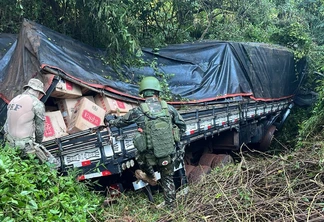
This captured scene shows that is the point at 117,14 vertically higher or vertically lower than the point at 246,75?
higher

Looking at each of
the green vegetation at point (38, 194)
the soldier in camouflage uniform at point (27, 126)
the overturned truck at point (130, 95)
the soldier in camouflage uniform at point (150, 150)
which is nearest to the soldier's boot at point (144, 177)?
the soldier in camouflage uniform at point (150, 150)

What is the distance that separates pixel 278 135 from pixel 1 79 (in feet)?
24.8

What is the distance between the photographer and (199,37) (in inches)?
457

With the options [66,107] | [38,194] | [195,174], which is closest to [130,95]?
[66,107]

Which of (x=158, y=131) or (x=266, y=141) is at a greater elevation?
(x=158, y=131)

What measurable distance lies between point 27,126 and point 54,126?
0.69 metres

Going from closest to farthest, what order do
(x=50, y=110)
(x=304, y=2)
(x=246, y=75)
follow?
(x=50, y=110) < (x=246, y=75) < (x=304, y=2)

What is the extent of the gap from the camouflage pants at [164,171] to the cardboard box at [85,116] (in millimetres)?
928

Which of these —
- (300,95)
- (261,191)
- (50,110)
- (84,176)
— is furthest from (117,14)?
(300,95)

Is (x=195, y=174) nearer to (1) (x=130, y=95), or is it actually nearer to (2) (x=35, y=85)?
(1) (x=130, y=95)

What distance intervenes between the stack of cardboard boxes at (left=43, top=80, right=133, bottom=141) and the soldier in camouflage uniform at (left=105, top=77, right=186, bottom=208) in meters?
0.61

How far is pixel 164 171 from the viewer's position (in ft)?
14.5

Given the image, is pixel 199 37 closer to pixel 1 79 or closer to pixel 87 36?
pixel 87 36

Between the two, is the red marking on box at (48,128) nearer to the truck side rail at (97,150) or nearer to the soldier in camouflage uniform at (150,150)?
the truck side rail at (97,150)
